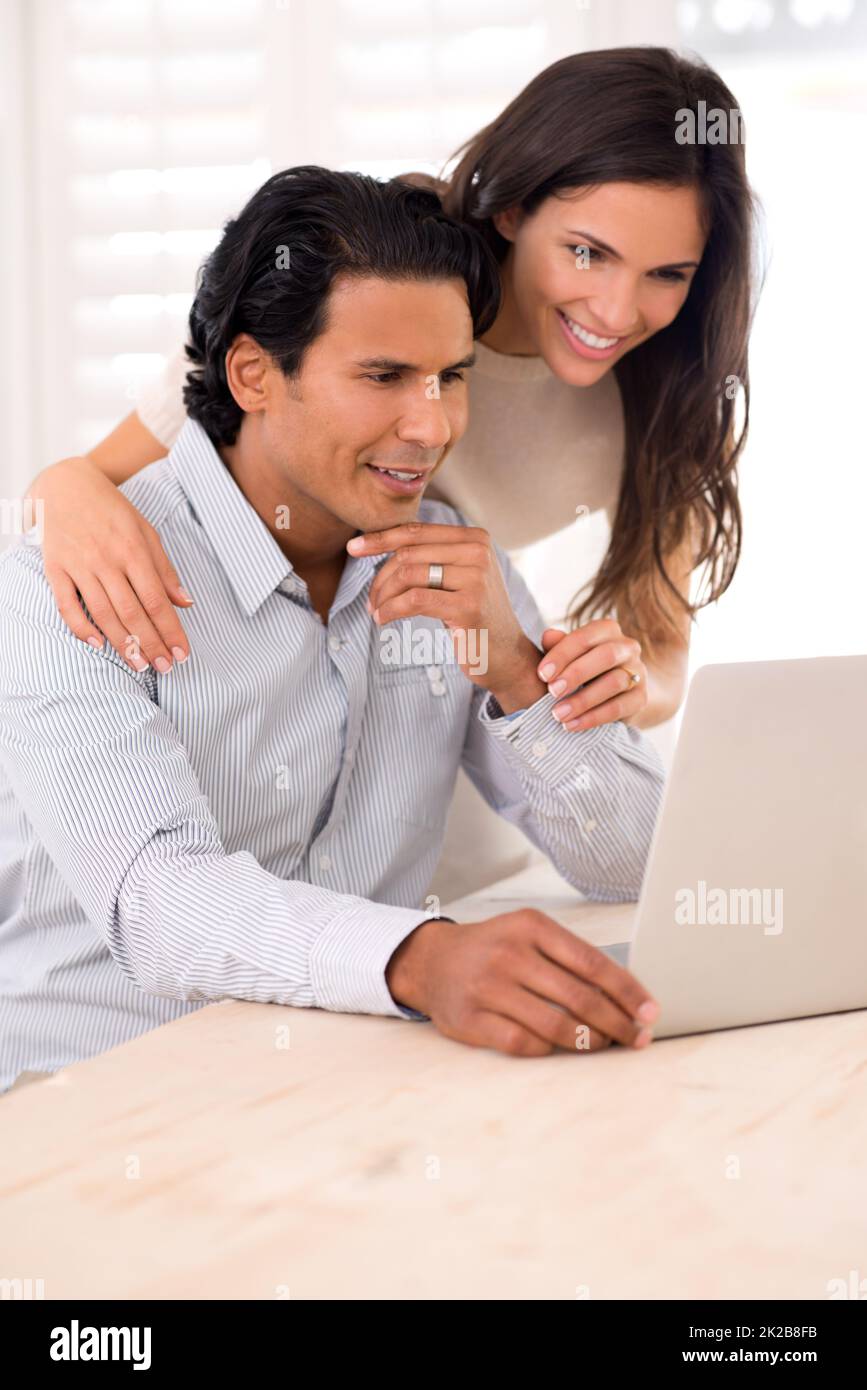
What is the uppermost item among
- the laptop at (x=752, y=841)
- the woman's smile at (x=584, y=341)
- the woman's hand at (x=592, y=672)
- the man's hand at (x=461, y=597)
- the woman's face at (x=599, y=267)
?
the woman's face at (x=599, y=267)

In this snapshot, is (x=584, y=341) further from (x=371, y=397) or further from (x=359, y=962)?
(x=359, y=962)

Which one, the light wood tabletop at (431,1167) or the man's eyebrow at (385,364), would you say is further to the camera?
the man's eyebrow at (385,364)

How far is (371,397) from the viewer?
1.45 meters

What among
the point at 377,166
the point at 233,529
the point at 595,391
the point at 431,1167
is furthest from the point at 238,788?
the point at 377,166

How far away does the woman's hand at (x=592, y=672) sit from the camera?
1426 mm

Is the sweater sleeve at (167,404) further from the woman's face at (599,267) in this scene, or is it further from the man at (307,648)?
the woman's face at (599,267)

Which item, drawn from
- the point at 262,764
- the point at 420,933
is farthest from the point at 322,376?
the point at 420,933

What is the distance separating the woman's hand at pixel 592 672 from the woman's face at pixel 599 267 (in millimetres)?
484

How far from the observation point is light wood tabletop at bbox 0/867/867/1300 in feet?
2.18

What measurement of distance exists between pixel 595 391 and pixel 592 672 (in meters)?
0.76

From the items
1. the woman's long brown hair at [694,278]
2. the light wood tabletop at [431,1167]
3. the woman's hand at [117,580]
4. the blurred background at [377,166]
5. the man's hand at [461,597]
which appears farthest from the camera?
the blurred background at [377,166]

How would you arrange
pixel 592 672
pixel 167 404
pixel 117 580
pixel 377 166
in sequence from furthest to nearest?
pixel 377 166 < pixel 167 404 < pixel 592 672 < pixel 117 580

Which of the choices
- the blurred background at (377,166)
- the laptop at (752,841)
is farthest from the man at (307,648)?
the blurred background at (377,166)

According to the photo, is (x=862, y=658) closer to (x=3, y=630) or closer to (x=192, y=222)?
(x=3, y=630)
